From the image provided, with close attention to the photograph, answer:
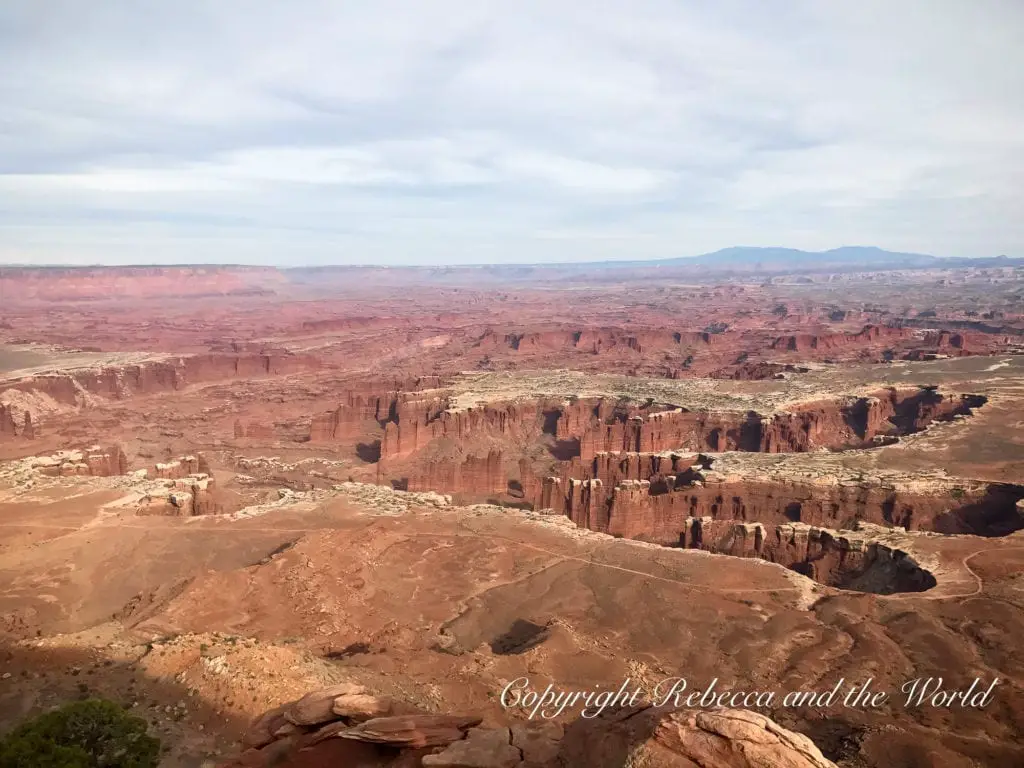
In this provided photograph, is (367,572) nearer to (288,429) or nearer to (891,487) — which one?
(891,487)

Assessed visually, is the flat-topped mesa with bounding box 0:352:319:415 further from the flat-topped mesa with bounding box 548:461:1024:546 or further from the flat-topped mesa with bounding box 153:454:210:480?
the flat-topped mesa with bounding box 548:461:1024:546

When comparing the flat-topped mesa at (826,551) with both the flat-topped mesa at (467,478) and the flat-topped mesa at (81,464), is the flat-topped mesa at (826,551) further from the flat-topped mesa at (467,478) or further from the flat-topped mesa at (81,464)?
the flat-topped mesa at (81,464)

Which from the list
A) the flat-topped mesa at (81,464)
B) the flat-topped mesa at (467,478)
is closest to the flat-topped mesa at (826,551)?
the flat-topped mesa at (467,478)

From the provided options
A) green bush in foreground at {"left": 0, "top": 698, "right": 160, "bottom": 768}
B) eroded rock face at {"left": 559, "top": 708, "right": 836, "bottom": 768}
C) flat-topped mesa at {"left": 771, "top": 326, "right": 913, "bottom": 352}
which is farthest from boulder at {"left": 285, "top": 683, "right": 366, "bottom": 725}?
Answer: flat-topped mesa at {"left": 771, "top": 326, "right": 913, "bottom": 352}

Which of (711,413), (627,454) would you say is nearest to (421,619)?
(627,454)

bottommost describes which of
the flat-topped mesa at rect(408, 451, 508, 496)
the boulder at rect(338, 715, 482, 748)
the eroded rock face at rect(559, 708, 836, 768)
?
the flat-topped mesa at rect(408, 451, 508, 496)

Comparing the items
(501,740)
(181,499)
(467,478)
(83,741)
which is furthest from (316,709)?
(467,478)
